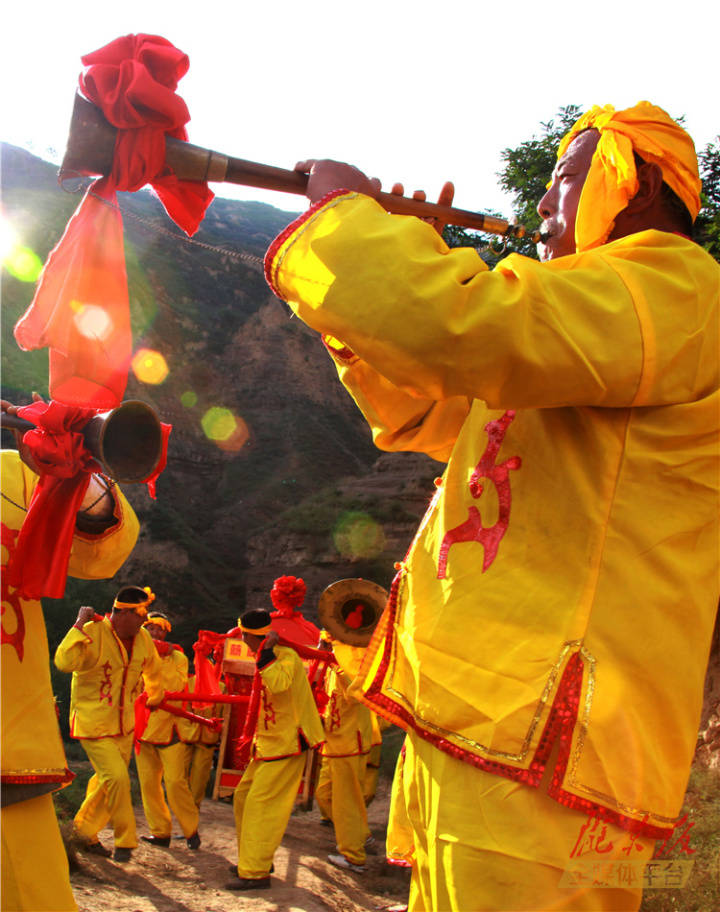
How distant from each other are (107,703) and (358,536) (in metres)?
14.1

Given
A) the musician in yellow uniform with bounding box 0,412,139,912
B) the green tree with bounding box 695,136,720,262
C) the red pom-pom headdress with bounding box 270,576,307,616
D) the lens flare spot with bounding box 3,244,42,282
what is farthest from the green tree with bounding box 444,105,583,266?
the lens flare spot with bounding box 3,244,42,282

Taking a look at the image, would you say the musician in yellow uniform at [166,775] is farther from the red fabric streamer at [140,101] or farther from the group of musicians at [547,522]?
the red fabric streamer at [140,101]

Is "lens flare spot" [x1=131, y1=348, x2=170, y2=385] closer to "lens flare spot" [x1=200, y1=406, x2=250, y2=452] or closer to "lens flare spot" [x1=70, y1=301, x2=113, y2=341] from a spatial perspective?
"lens flare spot" [x1=200, y1=406, x2=250, y2=452]

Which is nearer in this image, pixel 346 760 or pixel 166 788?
pixel 346 760

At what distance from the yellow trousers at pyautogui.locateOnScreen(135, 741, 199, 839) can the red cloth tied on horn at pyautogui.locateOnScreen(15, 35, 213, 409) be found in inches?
324

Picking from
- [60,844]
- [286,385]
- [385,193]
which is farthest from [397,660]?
[286,385]

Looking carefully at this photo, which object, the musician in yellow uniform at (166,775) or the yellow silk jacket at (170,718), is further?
the yellow silk jacket at (170,718)

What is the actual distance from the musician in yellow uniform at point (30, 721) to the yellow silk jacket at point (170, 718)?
654 cm

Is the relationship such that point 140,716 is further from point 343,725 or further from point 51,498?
point 51,498

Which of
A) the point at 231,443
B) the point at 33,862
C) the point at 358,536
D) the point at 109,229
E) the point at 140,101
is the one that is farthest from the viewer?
the point at 231,443

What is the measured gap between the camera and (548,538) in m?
1.60

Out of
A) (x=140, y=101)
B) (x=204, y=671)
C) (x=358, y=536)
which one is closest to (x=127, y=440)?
(x=140, y=101)

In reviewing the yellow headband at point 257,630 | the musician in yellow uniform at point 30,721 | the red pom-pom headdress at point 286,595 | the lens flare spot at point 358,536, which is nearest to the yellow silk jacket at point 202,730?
the red pom-pom headdress at point 286,595

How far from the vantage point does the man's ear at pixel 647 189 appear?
1878mm
